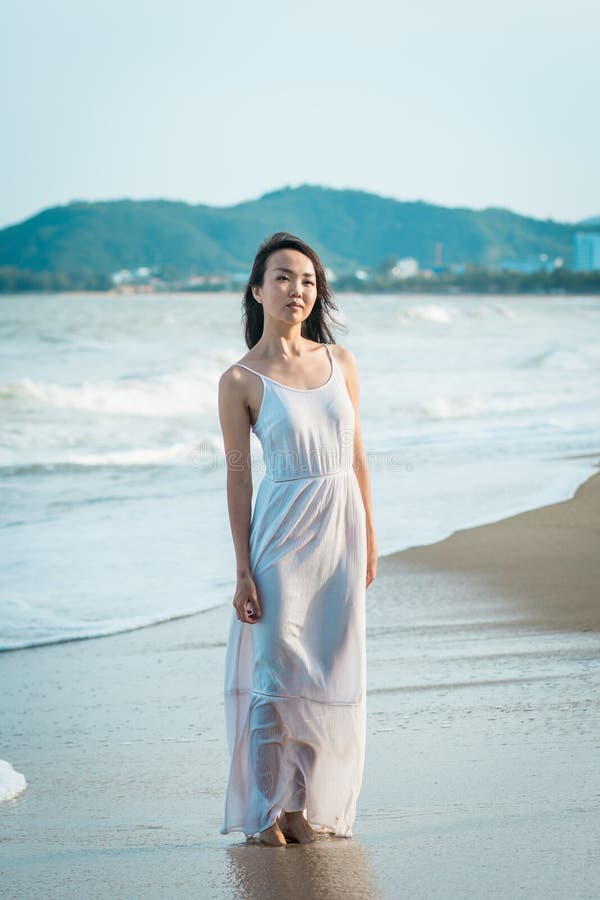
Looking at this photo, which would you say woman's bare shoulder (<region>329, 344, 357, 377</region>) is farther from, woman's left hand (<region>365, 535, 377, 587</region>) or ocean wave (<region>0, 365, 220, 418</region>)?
ocean wave (<region>0, 365, 220, 418</region>)

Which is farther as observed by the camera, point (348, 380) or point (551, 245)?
point (551, 245)

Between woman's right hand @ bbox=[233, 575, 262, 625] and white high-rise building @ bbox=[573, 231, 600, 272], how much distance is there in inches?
5426

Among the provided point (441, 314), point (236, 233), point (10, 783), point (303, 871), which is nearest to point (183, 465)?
point (10, 783)

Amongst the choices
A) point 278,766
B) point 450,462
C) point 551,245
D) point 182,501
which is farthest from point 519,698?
point 551,245

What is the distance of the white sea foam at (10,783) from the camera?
131 inches

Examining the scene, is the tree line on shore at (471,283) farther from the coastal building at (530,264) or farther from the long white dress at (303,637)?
the long white dress at (303,637)

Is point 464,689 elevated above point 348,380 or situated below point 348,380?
below

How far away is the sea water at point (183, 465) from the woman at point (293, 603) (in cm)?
129

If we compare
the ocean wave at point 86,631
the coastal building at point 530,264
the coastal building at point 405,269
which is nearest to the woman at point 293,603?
the ocean wave at point 86,631

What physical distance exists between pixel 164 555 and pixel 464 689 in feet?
10.9

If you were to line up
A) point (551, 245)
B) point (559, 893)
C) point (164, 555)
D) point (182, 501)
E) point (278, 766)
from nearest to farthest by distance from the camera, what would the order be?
point (559, 893) < point (278, 766) < point (164, 555) < point (182, 501) < point (551, 245)

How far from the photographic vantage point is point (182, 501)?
9.22 m

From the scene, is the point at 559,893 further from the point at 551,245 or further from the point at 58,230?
the point at 551,245

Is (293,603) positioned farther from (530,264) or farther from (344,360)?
(530,264)
